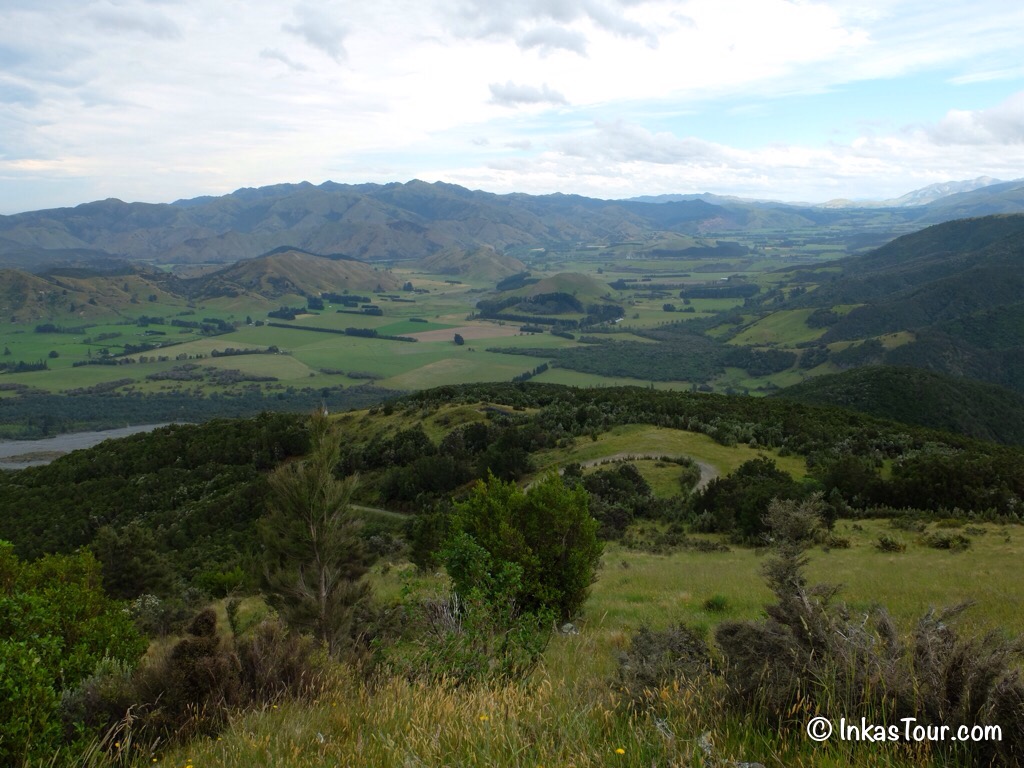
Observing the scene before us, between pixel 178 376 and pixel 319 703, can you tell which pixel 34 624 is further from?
pixel 178 376

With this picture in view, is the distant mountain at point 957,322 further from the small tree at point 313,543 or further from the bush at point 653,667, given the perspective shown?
the bush at point 653,667

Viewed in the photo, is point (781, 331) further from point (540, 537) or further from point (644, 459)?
point (540, 537)

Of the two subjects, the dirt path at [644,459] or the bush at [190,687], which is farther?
the dirt path at [644,459]

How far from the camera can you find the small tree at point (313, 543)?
479 inches

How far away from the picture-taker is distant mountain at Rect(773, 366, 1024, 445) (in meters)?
72.4

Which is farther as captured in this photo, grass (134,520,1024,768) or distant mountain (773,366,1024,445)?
distant mountain (773,366,1024,445)

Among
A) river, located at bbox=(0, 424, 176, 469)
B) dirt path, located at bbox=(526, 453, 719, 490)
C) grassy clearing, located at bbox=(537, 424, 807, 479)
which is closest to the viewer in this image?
dirt path, located at bbox=(526, 453, 719, 490)

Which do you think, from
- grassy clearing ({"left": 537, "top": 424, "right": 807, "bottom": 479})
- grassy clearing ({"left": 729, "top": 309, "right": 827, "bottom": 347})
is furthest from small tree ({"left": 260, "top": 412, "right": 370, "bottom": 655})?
grassy clearing ({"left": 729, "top": 309, "right": 827, "bottom": 347})

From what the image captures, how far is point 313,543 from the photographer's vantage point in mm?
12844

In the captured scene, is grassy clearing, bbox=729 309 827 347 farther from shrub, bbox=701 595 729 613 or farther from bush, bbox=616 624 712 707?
bush, bbox=616 624 712 707

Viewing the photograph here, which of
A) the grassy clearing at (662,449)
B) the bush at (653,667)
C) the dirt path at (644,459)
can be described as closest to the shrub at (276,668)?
the bush at (653,667)

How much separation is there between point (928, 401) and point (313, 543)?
269 feet

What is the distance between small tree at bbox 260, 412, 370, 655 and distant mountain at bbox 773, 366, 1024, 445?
66.3 metres

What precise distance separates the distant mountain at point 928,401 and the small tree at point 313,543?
66254 mm
